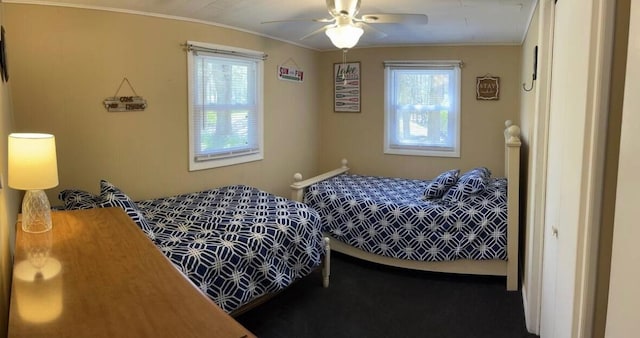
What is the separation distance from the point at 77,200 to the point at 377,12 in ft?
8.23

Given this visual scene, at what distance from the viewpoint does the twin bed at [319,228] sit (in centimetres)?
268

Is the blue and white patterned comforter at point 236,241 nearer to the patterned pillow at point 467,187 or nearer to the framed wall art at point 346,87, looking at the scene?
the patterned pillow at point 467,187

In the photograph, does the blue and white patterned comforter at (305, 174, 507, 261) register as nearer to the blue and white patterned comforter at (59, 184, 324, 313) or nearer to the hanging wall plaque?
the blue and white patterned comforter at (59, 184, 324, 313)

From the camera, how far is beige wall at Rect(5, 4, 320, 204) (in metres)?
3.00

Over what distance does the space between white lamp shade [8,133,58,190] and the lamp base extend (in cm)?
8

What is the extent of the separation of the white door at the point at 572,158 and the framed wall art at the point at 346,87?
312 centimetres

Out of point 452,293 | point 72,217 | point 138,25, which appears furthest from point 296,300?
point 138,25

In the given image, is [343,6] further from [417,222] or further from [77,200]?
[77,200]

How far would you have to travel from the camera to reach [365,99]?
5367mm

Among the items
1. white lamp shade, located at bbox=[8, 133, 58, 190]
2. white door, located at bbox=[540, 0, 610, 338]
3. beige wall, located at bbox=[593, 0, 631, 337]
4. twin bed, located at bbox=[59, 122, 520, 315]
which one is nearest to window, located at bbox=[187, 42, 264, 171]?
twin bed, located at bbox=[59, 122, 520, 315]

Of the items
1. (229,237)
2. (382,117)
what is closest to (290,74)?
(382,117)

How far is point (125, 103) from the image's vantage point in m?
3.44

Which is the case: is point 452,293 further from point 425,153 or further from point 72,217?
point 72,217

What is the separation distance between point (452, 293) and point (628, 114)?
2.61 metres
